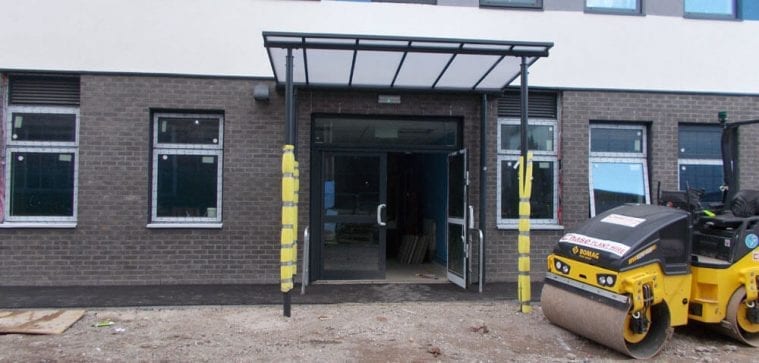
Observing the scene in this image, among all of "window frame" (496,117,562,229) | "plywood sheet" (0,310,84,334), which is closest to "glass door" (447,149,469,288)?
"window frame" (496,117,562,229)

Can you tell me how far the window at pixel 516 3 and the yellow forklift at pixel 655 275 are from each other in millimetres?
4104

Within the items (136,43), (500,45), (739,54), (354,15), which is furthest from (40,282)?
(739,54)

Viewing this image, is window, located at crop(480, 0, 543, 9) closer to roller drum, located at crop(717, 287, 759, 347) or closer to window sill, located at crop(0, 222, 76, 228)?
roller drum, located at crop(717, 287, 759, 347)

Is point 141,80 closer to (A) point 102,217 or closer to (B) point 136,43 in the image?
(B) point 136,43

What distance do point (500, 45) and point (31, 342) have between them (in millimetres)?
5866

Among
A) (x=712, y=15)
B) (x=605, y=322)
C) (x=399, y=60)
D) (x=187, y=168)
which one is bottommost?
(x=605, y=322)

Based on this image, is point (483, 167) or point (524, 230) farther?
point (483, 167)

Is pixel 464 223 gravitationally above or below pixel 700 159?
below

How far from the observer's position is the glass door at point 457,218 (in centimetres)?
774

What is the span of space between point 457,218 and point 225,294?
11.8 ft

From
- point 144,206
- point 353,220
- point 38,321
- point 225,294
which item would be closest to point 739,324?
point 353,220

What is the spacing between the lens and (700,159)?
8.62 metres

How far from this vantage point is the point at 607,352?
5.01 metres

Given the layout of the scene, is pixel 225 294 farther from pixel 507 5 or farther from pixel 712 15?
pixel 712 15
